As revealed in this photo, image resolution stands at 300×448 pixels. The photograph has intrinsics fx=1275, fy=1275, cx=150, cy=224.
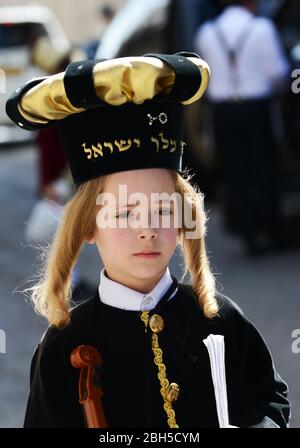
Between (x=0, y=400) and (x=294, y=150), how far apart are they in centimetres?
413

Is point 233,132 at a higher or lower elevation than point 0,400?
higher

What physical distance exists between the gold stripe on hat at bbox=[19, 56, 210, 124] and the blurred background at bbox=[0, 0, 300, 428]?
154 inches

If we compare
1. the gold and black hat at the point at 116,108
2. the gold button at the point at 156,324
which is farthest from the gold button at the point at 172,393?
the gold and black hat at the point at 116,108

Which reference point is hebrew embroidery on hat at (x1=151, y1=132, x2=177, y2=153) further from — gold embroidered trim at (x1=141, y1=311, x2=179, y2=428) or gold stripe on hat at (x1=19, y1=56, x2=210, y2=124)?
gold embroidered trim at (x1=141, y1=311, x2=179, y2=428)

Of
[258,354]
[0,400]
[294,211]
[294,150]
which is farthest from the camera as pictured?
[294,211]

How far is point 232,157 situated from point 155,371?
592 centimetres

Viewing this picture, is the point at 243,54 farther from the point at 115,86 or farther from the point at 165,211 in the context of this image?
the point at 115,86

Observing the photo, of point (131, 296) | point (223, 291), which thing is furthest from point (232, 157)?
point (131, 296)

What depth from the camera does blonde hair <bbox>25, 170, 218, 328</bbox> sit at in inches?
120

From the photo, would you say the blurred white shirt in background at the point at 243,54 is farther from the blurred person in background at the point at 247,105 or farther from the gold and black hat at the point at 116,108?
the gold and black hat at the point at 116,108

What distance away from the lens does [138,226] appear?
2.98m

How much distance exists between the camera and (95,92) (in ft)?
9.29
